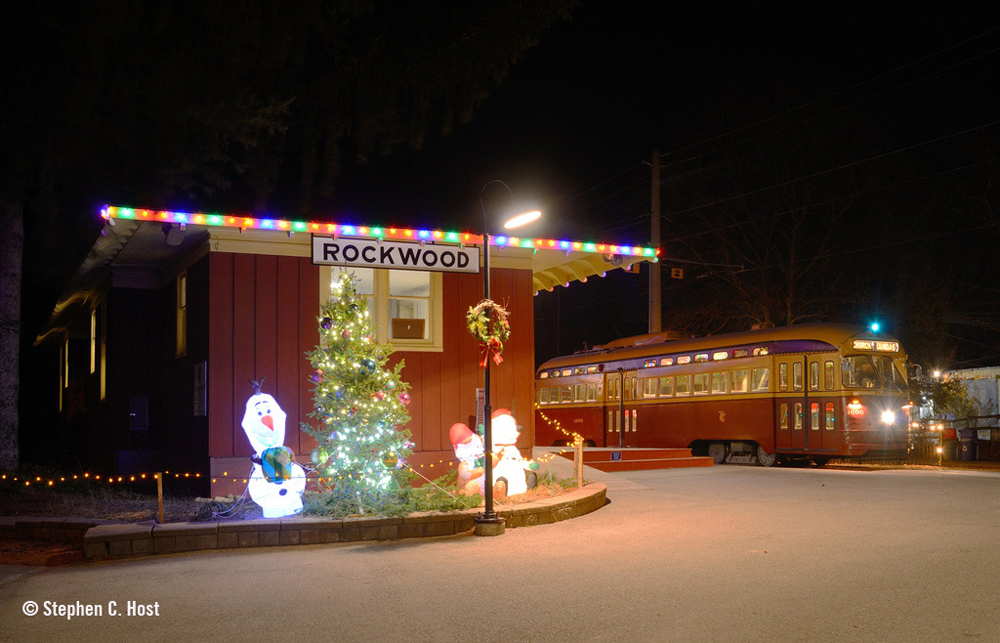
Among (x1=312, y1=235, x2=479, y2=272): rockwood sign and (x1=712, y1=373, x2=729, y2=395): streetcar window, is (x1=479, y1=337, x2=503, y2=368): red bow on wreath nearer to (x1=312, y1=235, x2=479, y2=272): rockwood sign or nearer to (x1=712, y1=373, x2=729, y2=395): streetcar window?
(x1=312, y1=235, x2=479, y2=272): rockwood sign

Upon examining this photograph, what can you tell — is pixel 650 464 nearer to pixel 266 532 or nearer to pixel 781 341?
pixel 781 341

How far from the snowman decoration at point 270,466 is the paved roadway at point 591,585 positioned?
1.11 m

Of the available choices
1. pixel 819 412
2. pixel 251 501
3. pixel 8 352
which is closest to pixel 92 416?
pixel 8 352

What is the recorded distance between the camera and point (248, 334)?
571 inches

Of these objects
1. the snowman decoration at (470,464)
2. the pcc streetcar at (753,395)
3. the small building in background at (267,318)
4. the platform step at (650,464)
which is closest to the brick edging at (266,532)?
the snowman decoration at (470,464)

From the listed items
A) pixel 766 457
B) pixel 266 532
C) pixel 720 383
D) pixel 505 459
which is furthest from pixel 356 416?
pixel 766 457

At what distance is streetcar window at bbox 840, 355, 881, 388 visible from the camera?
21.0 m

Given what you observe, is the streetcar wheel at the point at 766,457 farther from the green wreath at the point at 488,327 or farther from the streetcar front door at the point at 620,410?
the green wreath at the point at 488,327

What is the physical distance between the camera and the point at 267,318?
14.7 metres

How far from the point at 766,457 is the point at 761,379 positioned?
2276 millimetres

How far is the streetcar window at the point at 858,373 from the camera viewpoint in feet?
69.1

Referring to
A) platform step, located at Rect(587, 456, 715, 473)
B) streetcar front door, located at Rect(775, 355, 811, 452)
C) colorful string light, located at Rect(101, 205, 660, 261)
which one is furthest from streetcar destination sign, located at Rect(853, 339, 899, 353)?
colorful string light, located at Rect(101, 205, 660, 261)

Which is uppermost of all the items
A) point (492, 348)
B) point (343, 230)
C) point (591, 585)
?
point (343, 230)

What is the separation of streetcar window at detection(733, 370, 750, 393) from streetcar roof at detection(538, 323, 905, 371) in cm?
77
